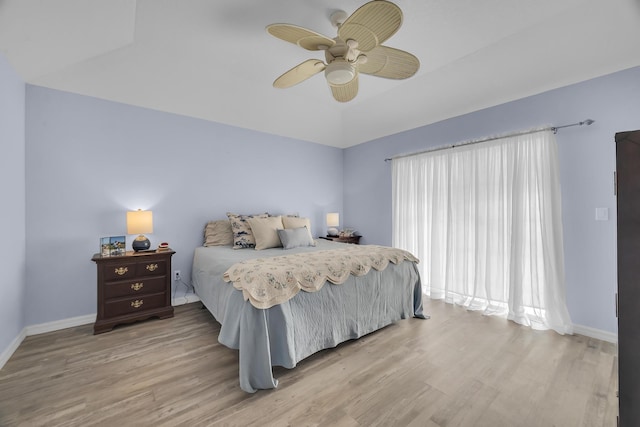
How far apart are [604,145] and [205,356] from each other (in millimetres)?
4043

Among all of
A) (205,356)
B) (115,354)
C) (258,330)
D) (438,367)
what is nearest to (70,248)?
(115,354)

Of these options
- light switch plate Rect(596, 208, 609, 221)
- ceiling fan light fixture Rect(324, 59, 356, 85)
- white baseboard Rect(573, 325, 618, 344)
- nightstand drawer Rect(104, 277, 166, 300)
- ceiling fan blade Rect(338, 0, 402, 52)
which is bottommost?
white baseboard Rect(573, 325, 618, 344)

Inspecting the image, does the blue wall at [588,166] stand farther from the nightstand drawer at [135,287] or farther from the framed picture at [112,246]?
the framed picture at [112,246]

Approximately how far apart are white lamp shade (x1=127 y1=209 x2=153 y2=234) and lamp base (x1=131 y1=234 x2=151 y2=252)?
16 centimetres

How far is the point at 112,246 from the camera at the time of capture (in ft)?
8.96

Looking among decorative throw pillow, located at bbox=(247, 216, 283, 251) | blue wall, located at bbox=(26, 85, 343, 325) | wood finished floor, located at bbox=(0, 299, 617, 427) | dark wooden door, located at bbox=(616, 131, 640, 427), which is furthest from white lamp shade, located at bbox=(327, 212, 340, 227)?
dark wooden door, located at bbox=(616, 131, 640, 427)

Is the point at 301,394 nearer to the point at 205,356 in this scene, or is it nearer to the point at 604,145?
the point at 205,356

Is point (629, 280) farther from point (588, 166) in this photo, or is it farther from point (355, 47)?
point (588, 166)

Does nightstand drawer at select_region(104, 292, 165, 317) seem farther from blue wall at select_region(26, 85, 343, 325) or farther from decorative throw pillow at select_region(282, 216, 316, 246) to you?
decorative throw pillow at select_region(282, 216, 316, 246)

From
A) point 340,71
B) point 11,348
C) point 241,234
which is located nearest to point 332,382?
point 241,234

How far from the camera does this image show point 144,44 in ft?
8.23

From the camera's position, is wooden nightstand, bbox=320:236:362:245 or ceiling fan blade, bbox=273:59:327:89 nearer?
ceiling fan blade, bbox=273:59:327:89

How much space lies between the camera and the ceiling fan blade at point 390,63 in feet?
6.16

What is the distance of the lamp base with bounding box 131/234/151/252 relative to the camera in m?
2.89
